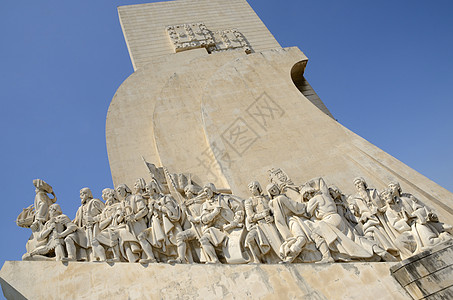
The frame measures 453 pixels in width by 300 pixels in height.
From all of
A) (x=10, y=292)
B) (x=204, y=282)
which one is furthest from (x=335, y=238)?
(x=10, y=292)

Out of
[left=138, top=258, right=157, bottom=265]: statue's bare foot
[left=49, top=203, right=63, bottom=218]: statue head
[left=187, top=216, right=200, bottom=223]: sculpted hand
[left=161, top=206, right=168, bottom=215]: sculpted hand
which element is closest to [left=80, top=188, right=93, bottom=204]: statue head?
[left=49, top=203, right=63, bottom=218]: statue head

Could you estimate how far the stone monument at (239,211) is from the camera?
484cm

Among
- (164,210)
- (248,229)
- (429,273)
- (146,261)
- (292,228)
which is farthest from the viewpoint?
(164,210)

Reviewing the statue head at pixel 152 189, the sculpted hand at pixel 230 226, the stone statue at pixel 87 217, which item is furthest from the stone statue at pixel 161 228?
the stone statue at pixel 87 217

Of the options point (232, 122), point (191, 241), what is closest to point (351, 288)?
point (191, 241)

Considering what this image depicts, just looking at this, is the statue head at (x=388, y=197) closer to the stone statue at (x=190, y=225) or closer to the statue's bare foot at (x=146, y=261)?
the stone statue at (x=190, y=225)

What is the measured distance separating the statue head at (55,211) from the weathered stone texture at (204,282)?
3.63 feet

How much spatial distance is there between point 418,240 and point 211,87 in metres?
5.19

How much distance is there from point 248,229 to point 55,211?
114 inches

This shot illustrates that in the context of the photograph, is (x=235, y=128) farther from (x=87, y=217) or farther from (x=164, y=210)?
(x=87, y=217)

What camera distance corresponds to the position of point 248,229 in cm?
561

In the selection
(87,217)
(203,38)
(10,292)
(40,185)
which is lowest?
(10,292)

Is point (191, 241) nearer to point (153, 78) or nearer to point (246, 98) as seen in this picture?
point (246, 98)

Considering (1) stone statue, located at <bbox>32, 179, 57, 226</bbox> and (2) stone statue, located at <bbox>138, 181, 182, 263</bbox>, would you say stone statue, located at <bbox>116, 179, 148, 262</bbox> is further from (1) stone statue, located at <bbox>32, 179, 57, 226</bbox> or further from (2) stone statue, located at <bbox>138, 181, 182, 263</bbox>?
(1) stone statue, located at <bbox>32, 179, 57, 226</bbox>
